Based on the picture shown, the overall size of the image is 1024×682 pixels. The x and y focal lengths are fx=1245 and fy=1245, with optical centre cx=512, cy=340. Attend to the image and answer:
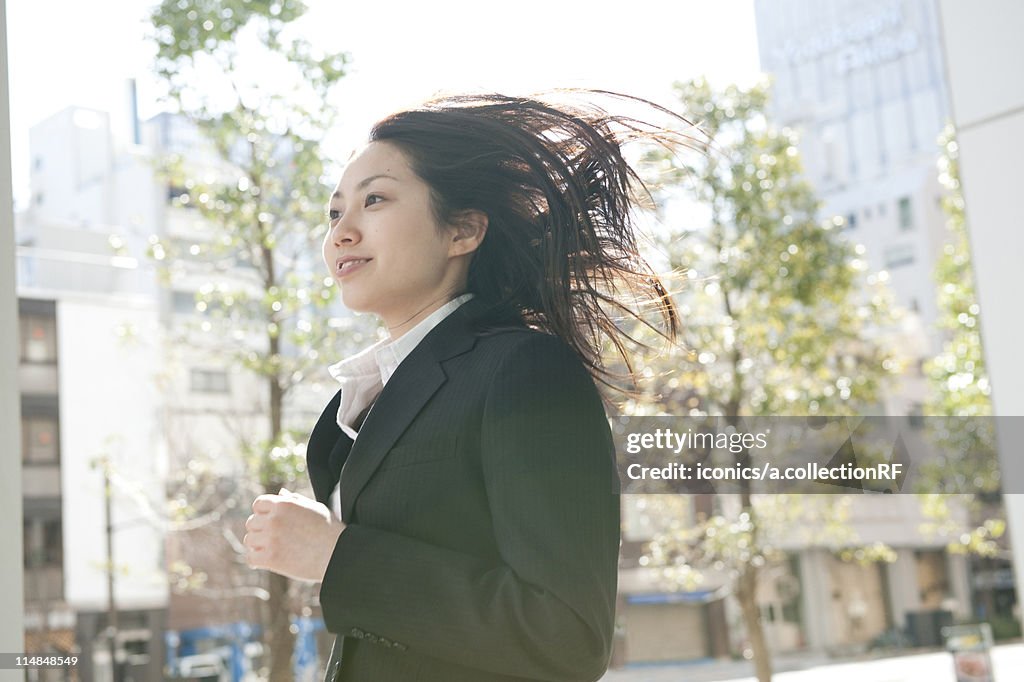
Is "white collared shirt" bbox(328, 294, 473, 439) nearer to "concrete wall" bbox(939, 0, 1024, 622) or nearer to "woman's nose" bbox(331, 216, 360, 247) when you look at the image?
"woman's nose" bbox(331, 216, 360, 247)

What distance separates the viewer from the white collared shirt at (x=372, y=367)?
0.98 m

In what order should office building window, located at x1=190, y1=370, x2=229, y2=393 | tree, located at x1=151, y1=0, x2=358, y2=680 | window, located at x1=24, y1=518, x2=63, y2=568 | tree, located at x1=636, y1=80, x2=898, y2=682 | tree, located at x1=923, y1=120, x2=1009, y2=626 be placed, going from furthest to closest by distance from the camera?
window, located at x1=24, y1=518, x2=63, y2=568
office building window, located at x1=190, y1=370, x2=229, y2=393
tree, located at x1=923, y1=120, x2=1009, y2=626
tree, located at x1=636, y1=80, x2=898, y2=682
tree, located at x1=151, y1=0, x2=358, y2=680

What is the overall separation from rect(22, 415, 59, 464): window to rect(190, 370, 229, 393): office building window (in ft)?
5.16

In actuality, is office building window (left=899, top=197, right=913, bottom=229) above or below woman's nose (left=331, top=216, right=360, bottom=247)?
above

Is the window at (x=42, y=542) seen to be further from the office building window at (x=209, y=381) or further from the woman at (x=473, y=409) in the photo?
the woman at (x=473, y=409)

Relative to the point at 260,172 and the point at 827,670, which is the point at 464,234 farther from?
the point at 827,670

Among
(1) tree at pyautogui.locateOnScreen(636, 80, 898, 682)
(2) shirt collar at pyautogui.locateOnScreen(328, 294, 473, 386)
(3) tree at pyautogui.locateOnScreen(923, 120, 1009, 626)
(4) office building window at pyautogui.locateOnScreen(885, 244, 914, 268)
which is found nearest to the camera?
(2) shirt collar at pyautogui.locateOnScreen(328, 294, 473, 386)

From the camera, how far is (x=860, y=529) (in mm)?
17406

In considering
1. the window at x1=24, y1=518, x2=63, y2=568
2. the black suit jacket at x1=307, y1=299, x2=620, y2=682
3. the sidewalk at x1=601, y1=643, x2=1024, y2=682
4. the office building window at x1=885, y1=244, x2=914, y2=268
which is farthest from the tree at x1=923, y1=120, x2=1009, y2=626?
the office building window at x1=885, y1=244, x2=914, y2=268

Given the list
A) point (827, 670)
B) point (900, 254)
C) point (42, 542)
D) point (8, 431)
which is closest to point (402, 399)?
point (8, 431)

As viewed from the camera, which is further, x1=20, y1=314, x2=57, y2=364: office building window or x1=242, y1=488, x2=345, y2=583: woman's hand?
x1=20, y1=314, x2=57, y2=364: office building window

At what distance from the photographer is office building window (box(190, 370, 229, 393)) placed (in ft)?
38.8

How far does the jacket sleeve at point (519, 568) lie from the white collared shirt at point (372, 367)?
171 millimetres

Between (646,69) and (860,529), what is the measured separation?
40.2ft
